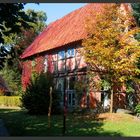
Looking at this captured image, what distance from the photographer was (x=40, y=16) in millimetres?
75188

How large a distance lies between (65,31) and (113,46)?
43.5 feet

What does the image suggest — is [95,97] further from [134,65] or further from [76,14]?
[76,14]

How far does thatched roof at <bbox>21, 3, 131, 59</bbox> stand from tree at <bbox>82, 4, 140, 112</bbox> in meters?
3.42

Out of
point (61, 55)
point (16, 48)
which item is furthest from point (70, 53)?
point (16, 48)

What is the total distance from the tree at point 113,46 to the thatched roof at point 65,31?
3.42 meters

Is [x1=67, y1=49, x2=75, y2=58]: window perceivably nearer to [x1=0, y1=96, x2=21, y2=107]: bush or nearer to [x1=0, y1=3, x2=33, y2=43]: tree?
[x1=0, y1=96, x2=21, y2=107]: bush

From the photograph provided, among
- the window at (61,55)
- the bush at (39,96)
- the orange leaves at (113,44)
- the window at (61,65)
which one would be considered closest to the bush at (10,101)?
the window at (61,65)

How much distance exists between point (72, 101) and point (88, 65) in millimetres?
5572

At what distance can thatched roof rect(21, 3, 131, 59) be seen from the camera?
1373 inches

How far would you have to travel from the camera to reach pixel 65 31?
3956 cm

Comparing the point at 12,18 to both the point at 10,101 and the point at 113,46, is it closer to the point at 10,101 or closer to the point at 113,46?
the point at 113,46

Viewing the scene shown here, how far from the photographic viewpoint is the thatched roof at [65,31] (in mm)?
34875

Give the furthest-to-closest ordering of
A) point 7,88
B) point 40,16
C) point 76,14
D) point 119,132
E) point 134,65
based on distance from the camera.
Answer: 1. point 40,16
2. point 7,88
3. point 76,14
4. point 134,65
5. point 119,132

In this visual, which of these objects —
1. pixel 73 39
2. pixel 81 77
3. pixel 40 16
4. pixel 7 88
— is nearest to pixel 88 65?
pixel 81 77
